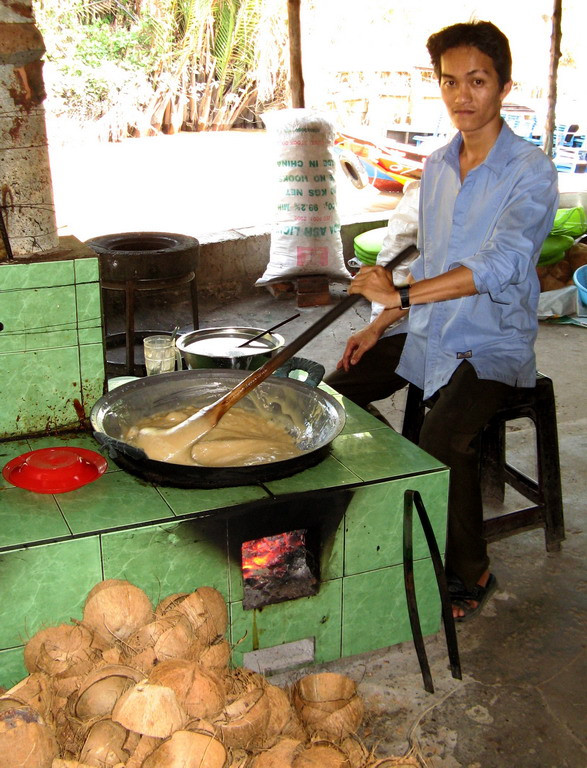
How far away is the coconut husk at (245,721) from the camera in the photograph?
1754mm

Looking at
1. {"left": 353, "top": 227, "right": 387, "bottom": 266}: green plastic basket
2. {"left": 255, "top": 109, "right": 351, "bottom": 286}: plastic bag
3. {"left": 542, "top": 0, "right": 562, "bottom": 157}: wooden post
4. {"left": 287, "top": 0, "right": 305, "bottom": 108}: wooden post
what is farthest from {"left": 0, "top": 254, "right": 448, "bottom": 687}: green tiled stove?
{"left": 542, "top": 0, "right": 562, "bottom": 157}: wooden post

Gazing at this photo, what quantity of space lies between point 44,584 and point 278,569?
71 centimetres

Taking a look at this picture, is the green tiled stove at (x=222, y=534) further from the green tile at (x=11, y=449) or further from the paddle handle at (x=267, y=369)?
the paddle handle at (x=267, y=369)

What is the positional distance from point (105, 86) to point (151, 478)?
1527cm

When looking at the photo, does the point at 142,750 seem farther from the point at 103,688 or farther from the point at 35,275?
the point at 35,275

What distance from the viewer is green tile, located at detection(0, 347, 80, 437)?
8.11 feet

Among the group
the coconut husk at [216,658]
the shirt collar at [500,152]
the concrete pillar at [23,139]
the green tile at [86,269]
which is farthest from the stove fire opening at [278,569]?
the shirt collar at [500,152]

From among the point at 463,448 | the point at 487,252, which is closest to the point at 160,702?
the point at 463,448

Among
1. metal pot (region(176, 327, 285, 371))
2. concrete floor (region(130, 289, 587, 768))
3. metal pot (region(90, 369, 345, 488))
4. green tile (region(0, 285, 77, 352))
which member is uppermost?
green tile (region(0, 285, 77, 352))

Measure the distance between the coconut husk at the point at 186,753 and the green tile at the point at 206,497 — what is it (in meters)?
0.65

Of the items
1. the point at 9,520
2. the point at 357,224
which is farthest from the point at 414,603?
the point at 357,224

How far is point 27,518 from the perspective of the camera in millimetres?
2117

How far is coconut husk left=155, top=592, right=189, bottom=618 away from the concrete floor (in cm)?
56

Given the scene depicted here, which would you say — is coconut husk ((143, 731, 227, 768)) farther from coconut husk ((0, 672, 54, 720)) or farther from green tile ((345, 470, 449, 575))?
green tile ((345, 470, 449, 575))
